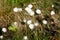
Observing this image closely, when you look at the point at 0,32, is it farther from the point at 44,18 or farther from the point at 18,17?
the point at 44,18

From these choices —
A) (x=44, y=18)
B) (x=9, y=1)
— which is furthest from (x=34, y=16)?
(x=9, y=1)

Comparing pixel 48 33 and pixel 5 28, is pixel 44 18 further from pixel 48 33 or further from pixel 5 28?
pixel 5 28

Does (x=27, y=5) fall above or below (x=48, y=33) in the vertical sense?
above

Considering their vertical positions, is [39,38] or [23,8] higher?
[23,8]

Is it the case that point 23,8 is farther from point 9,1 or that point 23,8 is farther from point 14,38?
point 14,38

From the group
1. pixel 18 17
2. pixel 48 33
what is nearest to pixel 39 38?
pixel 48 33

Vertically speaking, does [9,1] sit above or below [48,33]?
above

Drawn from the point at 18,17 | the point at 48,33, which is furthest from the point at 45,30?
the point at 18,17

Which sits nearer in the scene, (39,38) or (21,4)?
(39,38)
